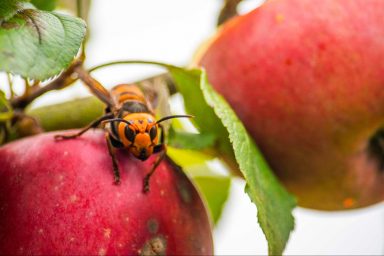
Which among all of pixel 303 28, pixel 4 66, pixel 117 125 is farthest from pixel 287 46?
pixel 4 66

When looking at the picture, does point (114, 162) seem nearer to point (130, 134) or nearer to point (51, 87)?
point (130, 134)

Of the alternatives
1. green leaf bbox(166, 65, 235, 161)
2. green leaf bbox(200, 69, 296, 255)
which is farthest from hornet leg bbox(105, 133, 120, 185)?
green leaf bbox(166, 65, 235, 161)

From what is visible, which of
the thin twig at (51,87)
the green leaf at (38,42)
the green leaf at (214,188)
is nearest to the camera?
the green leaf at (38,42)

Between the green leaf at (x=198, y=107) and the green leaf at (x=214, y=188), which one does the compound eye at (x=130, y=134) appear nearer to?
the green leaf at (x=198, y=107)

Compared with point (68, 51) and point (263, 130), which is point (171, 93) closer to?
point (263, 130)

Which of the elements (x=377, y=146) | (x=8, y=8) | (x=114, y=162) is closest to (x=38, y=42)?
(x=8, y=8)

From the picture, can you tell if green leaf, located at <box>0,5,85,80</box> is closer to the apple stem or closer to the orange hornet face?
the orange hornet face

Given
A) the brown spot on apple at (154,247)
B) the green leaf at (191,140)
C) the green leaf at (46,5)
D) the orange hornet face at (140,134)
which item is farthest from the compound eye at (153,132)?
the green leaf at (46,5)
